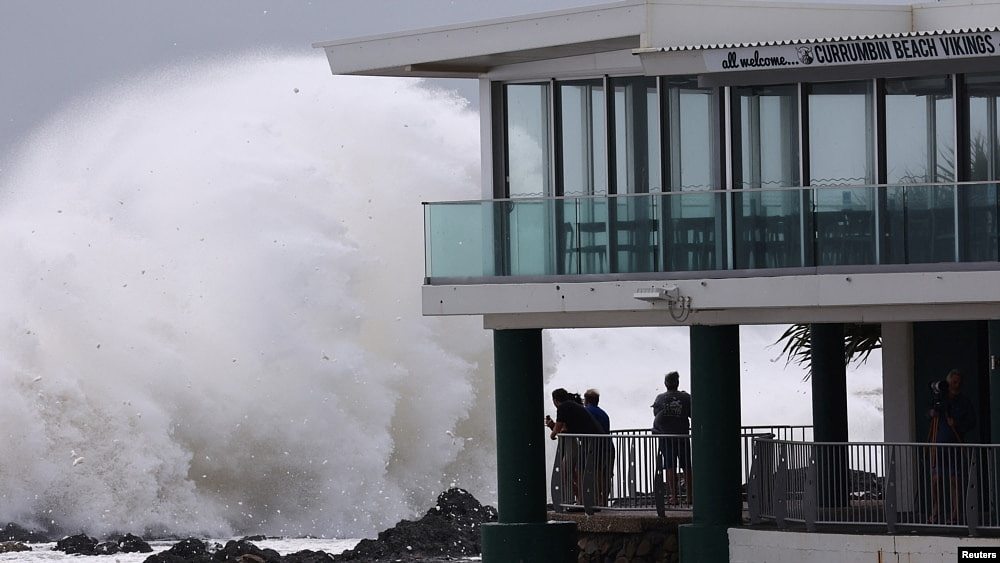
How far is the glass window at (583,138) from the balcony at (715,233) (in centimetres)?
60

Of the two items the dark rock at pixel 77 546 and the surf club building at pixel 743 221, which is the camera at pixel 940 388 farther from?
the dark rock at pixel 77 546

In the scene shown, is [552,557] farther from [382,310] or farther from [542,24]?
[382,310]

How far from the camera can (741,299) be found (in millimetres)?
23656

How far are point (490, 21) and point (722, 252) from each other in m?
3.81

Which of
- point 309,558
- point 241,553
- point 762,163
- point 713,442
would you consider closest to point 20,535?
point 241,553

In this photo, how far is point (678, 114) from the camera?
2512 centimetres

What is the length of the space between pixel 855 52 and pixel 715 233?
2395 mm

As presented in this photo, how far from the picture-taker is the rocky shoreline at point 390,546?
A: 1379 inches

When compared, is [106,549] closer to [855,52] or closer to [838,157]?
[838,157]

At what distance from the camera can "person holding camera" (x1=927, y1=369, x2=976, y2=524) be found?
72.8ft

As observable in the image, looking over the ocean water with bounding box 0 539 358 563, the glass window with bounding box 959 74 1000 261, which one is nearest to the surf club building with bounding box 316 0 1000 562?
the glass window with bounding box 959 74 1000 261

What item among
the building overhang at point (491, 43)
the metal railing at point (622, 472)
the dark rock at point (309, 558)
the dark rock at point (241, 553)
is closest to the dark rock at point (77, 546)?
the dark rock at point (241, 553)

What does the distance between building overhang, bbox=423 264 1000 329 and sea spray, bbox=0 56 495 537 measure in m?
22.5

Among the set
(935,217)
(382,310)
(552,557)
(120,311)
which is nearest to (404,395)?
(382,310)
